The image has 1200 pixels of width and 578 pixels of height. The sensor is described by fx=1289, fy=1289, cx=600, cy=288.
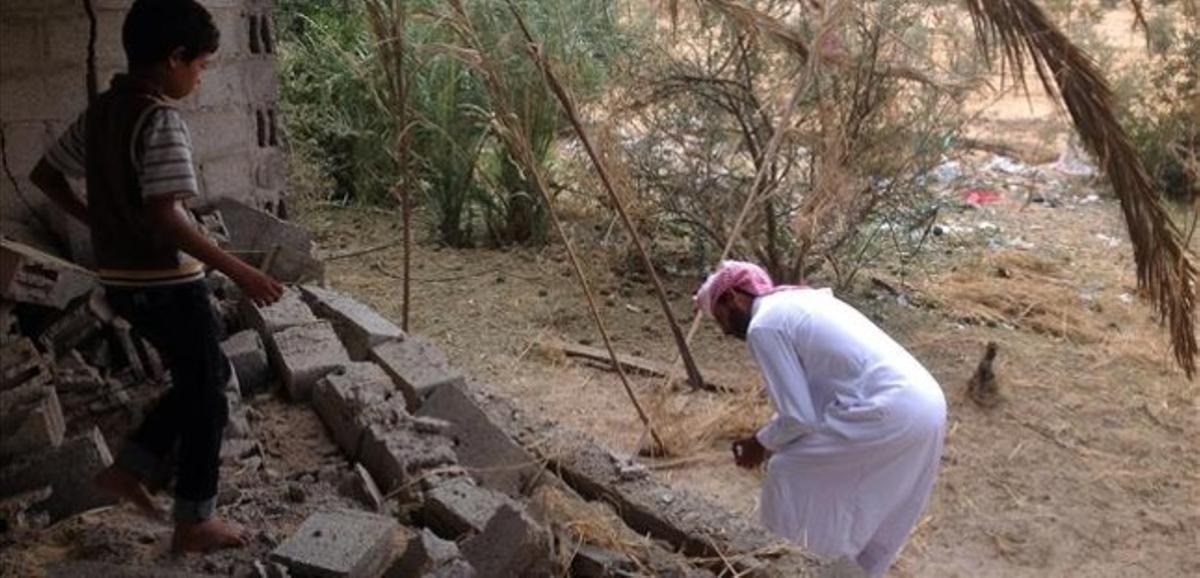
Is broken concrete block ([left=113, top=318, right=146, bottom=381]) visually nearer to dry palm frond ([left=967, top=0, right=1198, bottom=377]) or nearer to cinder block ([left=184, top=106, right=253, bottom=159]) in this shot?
cinder block ([left=184, top=106, right=253, bottom=159])

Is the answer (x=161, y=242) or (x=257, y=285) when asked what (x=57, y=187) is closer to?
(x=161, y=242)

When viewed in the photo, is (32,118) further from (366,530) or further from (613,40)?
(613,40)

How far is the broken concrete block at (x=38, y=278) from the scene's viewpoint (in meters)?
3.43

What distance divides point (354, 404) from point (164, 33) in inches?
55.3

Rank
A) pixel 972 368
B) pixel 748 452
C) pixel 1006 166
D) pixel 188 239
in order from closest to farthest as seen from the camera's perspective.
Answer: pixel 188 239, pixel 748 452, pixel 972 368, pixel 1006 166

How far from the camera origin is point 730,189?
26.3 ft

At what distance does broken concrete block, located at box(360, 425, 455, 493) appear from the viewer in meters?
3.63

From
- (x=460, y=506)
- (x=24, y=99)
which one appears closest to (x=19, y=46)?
(x=24, y=99)

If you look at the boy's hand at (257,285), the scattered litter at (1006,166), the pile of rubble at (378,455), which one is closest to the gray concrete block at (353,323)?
the pile of rubble at (378,455)

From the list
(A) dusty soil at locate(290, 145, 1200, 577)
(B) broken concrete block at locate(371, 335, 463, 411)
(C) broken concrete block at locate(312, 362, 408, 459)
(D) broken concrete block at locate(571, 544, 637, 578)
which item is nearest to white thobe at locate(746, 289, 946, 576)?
(A) dusty soil at locate(290, 145, 1200, 577)

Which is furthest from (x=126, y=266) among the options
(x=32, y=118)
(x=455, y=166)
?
(x=455, y=166)

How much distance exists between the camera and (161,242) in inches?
116

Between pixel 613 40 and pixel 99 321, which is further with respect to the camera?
pixel 613 40

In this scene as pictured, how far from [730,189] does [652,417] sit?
254 cm
